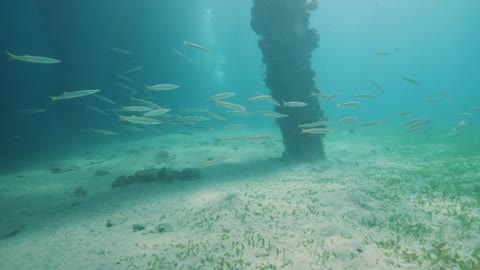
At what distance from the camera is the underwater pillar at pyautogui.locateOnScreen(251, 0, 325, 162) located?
15508 mm

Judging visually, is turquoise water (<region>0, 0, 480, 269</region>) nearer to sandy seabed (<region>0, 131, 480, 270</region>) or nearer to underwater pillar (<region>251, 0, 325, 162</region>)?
sandy seabed (<region>0, 131, 480, 270</region>)

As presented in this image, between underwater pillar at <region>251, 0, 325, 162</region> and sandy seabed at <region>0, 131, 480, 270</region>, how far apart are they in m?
2.53

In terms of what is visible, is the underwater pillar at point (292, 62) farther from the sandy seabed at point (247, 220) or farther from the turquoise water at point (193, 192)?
the sandy seabed at point (247, 220)

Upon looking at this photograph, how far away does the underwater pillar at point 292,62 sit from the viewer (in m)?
15.5

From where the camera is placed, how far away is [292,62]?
51.2ft

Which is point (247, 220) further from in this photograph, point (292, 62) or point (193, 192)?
point (292, 62)

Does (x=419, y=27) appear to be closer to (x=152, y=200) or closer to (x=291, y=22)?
(x=291, y=22)

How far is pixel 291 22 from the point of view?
612 inches

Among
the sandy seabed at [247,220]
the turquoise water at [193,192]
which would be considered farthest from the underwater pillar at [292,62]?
the sandy seabed at [247,220]

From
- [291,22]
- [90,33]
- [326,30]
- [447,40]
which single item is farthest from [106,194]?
[447,40]

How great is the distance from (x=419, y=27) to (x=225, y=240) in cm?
19136

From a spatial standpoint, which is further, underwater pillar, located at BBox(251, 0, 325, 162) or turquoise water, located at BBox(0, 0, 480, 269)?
underwater pillar, located at BBox(251, 0, 325, 162)

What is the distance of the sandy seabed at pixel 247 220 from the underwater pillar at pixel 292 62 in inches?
99.4

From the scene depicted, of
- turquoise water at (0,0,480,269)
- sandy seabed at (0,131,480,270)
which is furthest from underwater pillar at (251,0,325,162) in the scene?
sandy seabed at (0,131,480,270)
